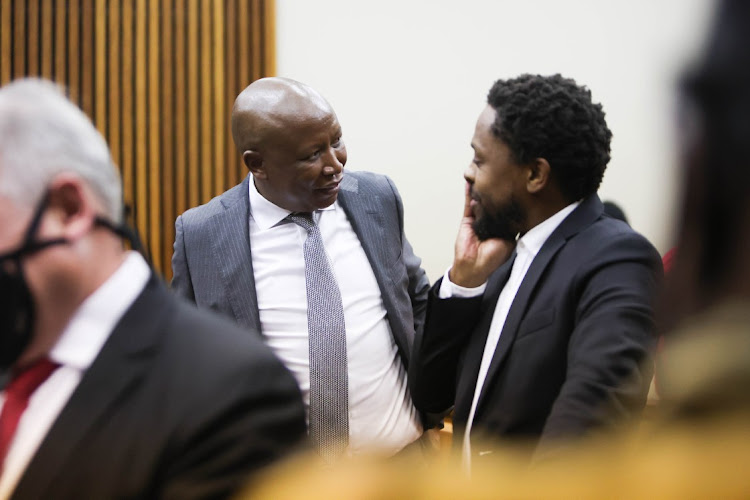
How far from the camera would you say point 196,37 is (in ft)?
Result: 14.3

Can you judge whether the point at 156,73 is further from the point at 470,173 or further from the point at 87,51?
the point at 470,173

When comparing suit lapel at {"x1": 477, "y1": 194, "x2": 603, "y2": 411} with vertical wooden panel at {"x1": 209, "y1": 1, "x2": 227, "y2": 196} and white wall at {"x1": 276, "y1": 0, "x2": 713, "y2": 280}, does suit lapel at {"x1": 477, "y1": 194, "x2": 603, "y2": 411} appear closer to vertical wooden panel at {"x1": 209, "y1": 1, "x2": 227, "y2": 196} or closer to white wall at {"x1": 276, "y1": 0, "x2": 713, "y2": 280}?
white wall at {"x1": 276, "y1": 0, "x2": 713, "y2": 280}

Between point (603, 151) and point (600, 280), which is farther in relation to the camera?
point (603, 151)

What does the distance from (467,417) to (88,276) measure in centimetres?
108

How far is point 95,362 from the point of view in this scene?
1028 millimetres

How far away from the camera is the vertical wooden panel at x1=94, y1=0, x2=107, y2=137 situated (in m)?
4.24

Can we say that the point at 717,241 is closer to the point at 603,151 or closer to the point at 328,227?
the point at 603,151

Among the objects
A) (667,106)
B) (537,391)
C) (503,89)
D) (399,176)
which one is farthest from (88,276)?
(399,176)

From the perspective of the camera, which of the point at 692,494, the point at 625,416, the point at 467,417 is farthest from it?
the point at 467,417

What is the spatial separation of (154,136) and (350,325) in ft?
8.50

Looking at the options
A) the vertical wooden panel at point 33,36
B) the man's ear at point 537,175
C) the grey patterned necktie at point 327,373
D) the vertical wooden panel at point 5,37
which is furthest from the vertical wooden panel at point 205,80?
the man's ear at point 537,175

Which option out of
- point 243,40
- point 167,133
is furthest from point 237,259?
point 243,40

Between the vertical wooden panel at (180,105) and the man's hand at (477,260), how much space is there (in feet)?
9.16

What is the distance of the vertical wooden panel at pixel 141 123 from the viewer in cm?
429
